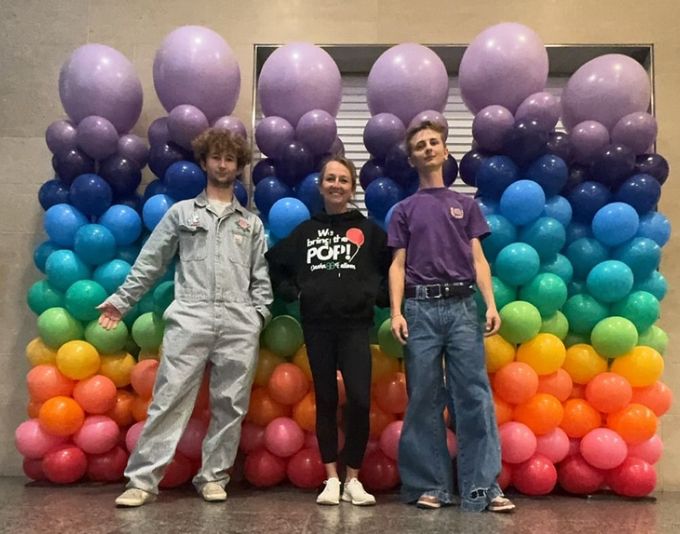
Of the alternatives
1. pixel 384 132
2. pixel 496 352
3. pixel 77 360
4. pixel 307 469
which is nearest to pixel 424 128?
pixel 384 132

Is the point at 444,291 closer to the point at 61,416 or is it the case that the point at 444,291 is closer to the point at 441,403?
the point at 441,403

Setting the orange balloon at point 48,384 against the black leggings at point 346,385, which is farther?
the orange balloon at point 48,384

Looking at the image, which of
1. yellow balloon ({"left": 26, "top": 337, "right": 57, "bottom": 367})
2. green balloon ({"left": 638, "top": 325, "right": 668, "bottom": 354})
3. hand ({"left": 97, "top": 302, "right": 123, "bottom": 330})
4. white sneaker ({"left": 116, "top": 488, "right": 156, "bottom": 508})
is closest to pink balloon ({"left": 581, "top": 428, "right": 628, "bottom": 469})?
green balloon ({"left": 638, "top": 325, "right": 668, "bottom": 354})

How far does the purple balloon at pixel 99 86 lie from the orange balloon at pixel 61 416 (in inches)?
53.6

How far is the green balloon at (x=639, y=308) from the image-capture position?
10.4 ft

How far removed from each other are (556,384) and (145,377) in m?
1.86

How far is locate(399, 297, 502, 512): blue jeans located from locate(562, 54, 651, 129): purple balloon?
1.13 meters

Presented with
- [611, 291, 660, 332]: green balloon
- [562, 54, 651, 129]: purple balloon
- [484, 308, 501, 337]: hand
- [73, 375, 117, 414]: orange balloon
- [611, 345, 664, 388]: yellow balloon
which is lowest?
[73, 375, 117, 414]: orange balloon

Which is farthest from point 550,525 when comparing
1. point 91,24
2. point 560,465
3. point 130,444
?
point 91,24

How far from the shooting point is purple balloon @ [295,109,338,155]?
326 centimetres

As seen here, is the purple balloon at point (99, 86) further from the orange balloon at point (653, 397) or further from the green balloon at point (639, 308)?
the orange balloon at point (653, 397)

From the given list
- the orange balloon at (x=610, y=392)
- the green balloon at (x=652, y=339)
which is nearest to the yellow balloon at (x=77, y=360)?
the orange balloon at (x=610, y=392)

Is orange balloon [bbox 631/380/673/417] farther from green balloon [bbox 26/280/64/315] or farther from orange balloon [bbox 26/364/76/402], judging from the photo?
green balloon [bbox 26/280/64/315]

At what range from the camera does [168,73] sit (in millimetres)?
3363
